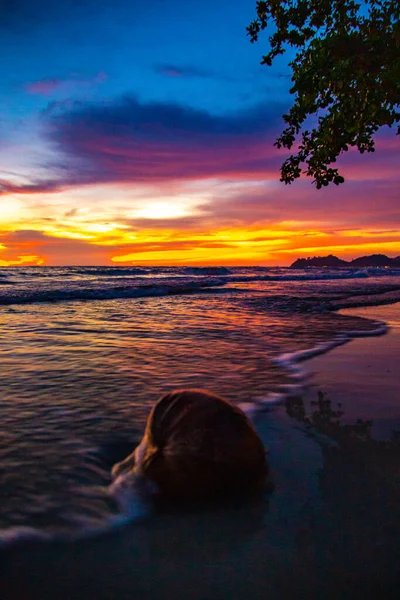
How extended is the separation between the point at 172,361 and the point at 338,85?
14.8 ft

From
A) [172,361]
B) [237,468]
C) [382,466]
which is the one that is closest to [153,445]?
[237,468]

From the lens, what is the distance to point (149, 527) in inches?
84.2

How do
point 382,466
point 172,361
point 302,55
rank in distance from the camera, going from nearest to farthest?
1. point 382,466
2. point 172,361
3. point 302,55

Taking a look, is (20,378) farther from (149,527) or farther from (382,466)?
(382,466)

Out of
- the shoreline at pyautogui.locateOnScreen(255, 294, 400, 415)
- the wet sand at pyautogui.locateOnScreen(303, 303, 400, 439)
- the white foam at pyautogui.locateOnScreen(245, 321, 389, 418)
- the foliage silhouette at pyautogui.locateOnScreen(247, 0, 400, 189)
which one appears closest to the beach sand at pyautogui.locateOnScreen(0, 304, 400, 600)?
the wet sand at pyautogui.locateOnScreen(303, 303, 400, 439)

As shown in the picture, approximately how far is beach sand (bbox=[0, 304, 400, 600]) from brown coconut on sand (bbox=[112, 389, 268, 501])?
0.53ft

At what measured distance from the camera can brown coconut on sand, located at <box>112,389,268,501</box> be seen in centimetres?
243

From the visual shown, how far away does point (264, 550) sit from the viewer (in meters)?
1.96

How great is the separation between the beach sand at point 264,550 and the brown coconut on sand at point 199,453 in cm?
16

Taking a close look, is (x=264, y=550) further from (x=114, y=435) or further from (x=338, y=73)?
(x=338, y=73)

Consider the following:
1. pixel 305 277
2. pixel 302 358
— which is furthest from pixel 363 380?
pixel 305 277

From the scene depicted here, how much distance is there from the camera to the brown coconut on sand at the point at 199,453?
7.98ft

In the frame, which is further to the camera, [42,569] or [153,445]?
[153,445]

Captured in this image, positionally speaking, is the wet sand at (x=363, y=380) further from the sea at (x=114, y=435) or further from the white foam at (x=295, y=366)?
the sea at (x=114, y=435)
